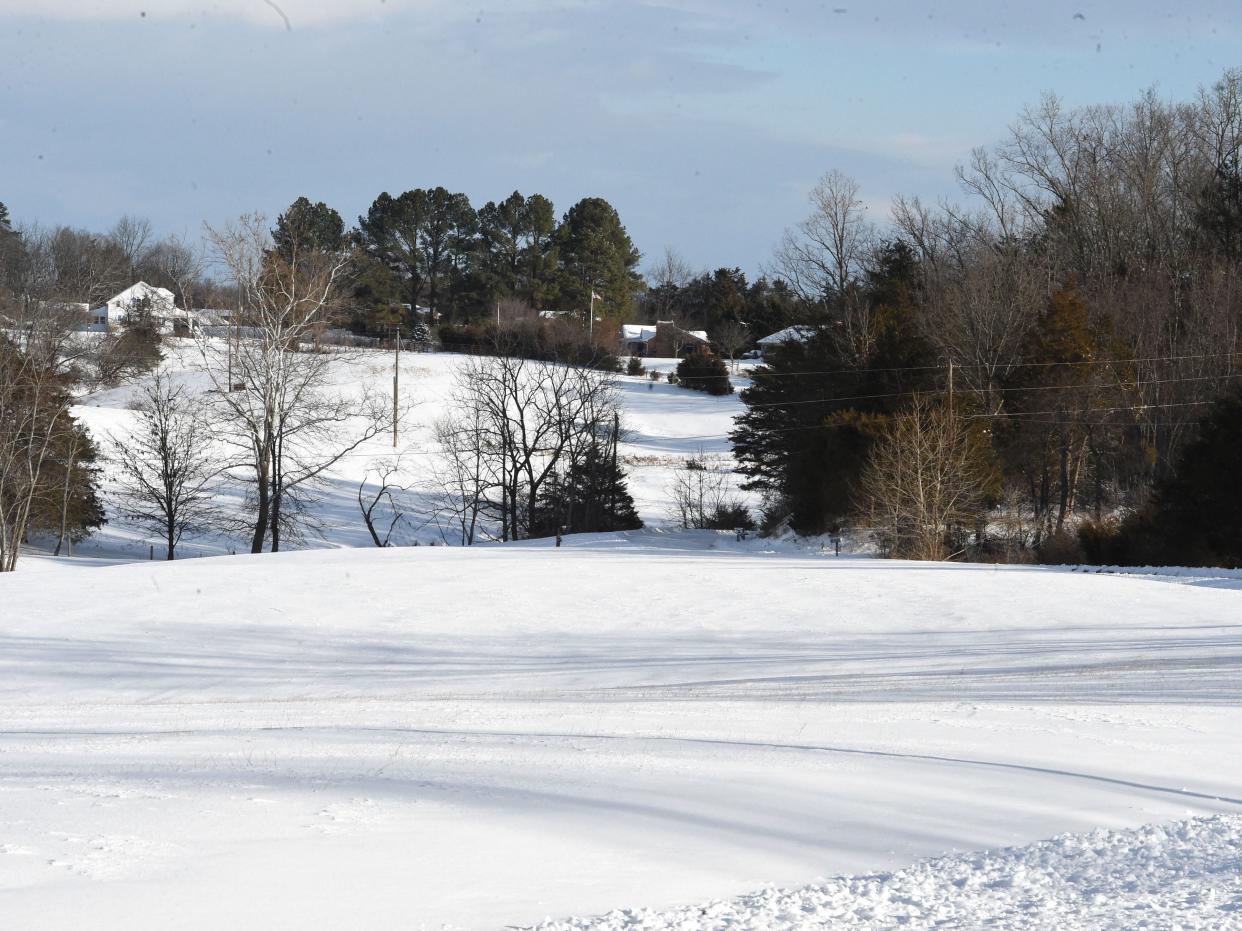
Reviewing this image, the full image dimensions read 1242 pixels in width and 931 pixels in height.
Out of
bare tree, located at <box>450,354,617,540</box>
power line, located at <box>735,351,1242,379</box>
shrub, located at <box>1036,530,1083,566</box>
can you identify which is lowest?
shrub, located at <box>1036,530,1083,566</box>

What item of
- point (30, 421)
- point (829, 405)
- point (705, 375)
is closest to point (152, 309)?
point (30, 421)

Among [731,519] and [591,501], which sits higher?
[591,501]

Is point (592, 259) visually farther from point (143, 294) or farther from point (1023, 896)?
point (1023, 896)

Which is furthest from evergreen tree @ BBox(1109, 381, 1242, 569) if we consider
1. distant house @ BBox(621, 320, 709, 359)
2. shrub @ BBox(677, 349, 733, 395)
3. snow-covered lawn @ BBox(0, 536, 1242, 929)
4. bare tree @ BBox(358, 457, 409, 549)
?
distant house @ BBox(621, 320, 709, 359)

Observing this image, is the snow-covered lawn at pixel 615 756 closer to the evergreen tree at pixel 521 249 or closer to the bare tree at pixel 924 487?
the bare tree at pixel 924 487

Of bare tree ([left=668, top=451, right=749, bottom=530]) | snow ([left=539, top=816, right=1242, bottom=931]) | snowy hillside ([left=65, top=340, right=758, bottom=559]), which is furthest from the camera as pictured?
bare tree ([left=668, top=451, right=749, bottom=530])

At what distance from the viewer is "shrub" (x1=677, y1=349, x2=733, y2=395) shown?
8262cm

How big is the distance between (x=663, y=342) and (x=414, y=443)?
43306mm

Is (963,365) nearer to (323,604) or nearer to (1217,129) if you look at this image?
(1217,129)

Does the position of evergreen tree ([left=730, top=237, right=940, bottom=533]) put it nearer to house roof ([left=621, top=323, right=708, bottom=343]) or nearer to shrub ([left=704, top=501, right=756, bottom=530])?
shrub ([left=704, top=501, right=756, bottom=530])

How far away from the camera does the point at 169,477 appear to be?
48.7 m

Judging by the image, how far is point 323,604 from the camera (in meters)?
17.1

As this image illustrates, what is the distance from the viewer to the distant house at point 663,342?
340ft

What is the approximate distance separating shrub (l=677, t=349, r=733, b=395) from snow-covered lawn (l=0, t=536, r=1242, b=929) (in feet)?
212
